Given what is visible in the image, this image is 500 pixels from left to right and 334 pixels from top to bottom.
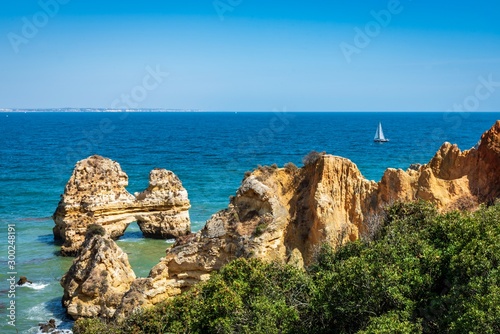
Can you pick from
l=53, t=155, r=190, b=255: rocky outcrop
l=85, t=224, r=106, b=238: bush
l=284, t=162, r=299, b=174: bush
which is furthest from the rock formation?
l=53, t=155, r=190, b=255: rocky outcrop

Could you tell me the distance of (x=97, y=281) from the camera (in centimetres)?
2719

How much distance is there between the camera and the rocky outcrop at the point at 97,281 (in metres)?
26.8

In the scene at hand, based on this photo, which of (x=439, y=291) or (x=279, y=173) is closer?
(x=439, y=291)

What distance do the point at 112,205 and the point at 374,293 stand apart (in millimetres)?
31744

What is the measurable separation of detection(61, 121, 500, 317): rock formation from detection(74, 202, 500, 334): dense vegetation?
21.7ft

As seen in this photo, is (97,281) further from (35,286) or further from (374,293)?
(374,293)

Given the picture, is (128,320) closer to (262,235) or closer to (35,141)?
(262,235)

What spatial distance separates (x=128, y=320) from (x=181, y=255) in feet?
23.6

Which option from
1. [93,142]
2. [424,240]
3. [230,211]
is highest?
[424,240]

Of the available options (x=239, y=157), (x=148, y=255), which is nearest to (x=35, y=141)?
(x=239, y=157)

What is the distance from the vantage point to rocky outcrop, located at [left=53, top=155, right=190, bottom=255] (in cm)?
4006

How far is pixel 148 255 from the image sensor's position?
3944 cm

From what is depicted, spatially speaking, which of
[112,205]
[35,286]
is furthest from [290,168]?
[112,205]

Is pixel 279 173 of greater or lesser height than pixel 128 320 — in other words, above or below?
above
